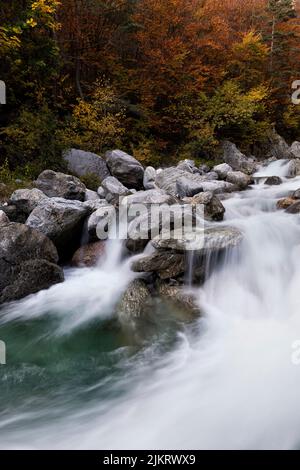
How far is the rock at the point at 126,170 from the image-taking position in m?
10.3

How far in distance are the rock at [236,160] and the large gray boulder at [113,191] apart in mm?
6339

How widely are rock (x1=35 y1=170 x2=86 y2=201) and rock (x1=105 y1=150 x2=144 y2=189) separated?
191 centimetres

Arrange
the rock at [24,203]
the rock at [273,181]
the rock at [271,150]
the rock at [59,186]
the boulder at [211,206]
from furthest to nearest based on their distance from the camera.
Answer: the rock at [271,150] → the rock at [273,181] → the rock at [59,186] → the boulder at [211,206] → the rock at [24,203]

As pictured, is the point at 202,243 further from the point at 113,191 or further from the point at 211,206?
the point at 113,191

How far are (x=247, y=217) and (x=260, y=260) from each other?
2243 millimetres

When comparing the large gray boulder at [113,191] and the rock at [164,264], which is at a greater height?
the large gray boulder at [113,191]

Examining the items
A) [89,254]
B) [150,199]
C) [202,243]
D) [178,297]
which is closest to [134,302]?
[178,297]

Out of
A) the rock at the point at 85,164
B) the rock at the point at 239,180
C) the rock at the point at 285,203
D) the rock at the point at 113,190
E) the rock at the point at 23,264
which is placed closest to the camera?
the rock at the point at 23,264

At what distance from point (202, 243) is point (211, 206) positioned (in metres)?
2.26

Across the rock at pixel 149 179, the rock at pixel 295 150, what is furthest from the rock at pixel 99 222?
the rock at pixel 295 150

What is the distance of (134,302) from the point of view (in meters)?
5.34

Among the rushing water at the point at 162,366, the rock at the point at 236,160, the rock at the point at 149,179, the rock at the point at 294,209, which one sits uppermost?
the rock at the point at 236,160

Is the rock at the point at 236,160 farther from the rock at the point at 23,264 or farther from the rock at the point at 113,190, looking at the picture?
the rock at the point at 23,264
